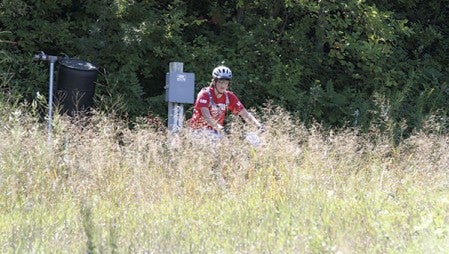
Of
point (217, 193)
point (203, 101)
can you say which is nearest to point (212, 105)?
point (203, 101)

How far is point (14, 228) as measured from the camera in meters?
5.39

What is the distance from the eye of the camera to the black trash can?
35.8 ft

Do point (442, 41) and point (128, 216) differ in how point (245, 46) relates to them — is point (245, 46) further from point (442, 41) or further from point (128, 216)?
point (128, 216)

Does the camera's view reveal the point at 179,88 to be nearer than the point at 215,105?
No

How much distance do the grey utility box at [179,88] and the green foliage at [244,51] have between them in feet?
7.84

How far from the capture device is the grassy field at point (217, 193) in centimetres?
514

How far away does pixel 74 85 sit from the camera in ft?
36.0

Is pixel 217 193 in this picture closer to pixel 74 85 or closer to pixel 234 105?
pixel 234 105

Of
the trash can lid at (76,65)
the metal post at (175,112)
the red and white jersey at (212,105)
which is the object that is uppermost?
the trash can lid at (76,65)

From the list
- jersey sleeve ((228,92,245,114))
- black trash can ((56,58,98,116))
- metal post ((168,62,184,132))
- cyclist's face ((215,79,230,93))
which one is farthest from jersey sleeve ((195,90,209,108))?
black trash can ((56,58,98,116))

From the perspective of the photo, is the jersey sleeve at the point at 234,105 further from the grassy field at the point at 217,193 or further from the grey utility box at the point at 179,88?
the grey utility box at the point at 179,88

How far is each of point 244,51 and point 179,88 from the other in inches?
156

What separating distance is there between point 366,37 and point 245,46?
92.2 inches

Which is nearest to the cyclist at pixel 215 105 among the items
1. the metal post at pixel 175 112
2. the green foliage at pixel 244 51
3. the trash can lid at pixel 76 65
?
the metal post at pixel 175 112
